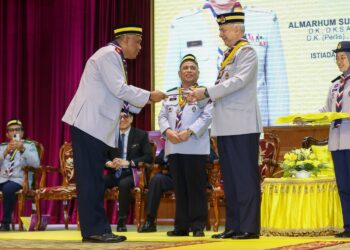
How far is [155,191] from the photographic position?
6246 millimetres

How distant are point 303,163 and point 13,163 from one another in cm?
312

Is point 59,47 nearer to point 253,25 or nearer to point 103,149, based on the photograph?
point 253,25

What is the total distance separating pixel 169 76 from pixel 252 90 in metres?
3.48

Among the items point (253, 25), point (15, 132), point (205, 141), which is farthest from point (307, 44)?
point (15, 132)

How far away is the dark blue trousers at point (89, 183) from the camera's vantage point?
13.2ft

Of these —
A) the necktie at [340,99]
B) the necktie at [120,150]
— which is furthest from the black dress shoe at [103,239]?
the necktie at [120,150]

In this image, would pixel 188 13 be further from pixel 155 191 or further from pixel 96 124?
pixel 96 124

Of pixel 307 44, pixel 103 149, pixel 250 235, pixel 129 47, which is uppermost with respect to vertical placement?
pixel 307 44

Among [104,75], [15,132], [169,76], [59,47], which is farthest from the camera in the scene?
[59,47]

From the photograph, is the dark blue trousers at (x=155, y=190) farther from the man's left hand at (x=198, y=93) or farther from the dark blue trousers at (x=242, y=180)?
the man's left hand at (x=198, y=93)

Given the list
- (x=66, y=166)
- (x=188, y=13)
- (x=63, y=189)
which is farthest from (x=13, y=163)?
(x=188, y=13)

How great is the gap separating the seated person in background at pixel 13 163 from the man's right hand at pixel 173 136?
247 centimetres

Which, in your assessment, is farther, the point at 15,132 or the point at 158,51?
the point at 158,51

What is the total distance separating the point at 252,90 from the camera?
14.5 ft
